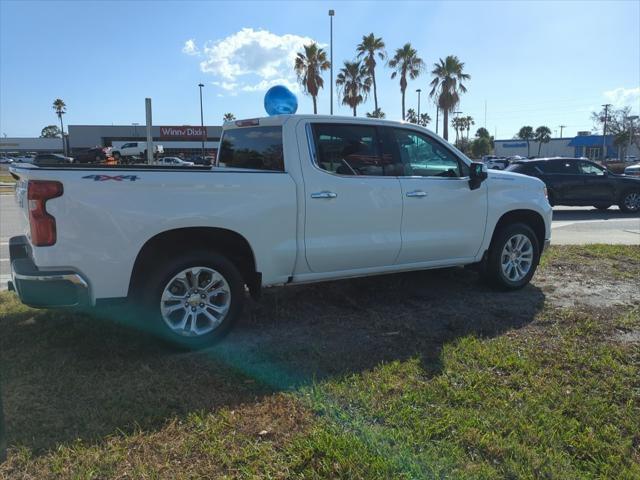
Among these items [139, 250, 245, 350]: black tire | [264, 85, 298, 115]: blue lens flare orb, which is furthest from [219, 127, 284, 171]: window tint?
[139, 250, 245, 350]: black tire

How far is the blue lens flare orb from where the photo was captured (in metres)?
5.85

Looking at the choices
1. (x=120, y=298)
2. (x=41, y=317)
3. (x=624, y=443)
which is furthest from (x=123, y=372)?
(x=624, y=443)

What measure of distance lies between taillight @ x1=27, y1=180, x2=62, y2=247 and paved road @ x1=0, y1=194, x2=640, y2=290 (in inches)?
141

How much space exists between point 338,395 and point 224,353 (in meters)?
1.14

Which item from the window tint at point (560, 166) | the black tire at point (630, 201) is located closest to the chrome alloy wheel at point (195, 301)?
the window tint at point (560, 166)

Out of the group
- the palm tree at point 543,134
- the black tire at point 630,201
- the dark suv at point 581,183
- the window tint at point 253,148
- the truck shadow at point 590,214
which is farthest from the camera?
the palm tree at point 543,134

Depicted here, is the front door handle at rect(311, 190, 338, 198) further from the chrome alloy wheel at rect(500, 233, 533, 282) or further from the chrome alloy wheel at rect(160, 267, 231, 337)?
the chrome alloy wheel at rect(500, 233, 533, 282)

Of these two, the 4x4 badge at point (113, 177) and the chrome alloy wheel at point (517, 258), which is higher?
the 4x4 badge at point (113, 177)

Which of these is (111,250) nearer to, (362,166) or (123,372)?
(123,372)

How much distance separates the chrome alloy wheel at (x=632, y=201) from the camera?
15680mm

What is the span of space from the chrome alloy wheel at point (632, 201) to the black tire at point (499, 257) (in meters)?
11.7

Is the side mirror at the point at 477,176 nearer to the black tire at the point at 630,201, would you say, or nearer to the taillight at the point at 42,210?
the taillight at the point at 42,210

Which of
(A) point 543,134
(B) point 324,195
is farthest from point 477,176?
(A) point 543,134

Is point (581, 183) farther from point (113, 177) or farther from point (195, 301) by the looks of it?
point (113, 177)
